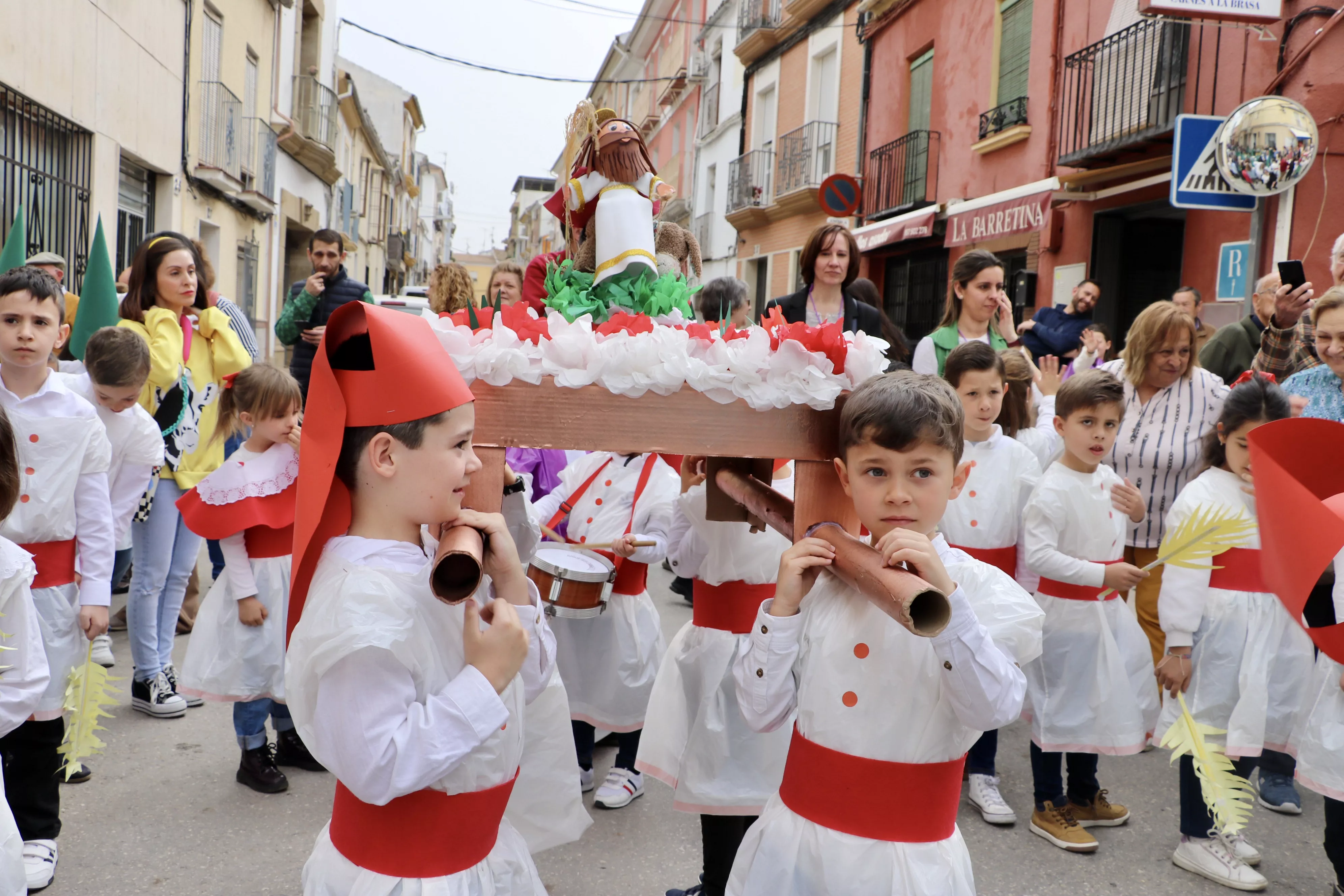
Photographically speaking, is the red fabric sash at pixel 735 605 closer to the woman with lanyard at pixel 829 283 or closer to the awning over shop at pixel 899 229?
the woman with lanyard at pixel 829 283

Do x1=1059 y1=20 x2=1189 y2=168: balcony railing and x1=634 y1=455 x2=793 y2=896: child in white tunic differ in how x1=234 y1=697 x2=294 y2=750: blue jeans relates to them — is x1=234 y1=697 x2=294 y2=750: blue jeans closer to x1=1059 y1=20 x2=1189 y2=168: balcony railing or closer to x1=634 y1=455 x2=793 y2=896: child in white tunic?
x1=634 y1=455 x2=793 y2=896: child in white tunic

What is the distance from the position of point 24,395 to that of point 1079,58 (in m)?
9.79

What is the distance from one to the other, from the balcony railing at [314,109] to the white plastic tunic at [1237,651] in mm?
18689

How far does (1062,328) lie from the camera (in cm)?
782

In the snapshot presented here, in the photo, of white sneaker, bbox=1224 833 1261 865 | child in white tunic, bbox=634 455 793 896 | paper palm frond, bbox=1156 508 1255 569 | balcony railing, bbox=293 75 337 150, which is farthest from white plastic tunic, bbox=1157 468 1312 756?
balcony railing, bbox=293 75 337 150

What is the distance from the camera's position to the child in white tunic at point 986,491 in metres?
3.72

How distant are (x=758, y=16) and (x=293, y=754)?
18.9 meters

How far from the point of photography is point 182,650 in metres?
5.11

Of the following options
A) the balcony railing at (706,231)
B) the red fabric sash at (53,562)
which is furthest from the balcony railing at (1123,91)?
the balcony railing at (706,231)

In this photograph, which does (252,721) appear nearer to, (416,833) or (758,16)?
(416,833)

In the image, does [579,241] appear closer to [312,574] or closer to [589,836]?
[312,574]

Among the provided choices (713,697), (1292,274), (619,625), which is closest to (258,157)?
(619,625)

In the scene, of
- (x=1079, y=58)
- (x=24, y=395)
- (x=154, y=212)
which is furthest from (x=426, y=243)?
(x=24, y=395)

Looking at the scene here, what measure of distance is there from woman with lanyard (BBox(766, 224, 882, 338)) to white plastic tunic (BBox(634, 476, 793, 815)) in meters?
1.92
